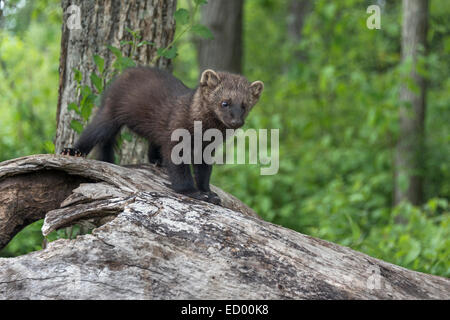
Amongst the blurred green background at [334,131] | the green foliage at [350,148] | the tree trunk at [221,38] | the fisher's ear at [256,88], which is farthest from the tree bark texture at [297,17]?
the fisher's ear at [256,88]

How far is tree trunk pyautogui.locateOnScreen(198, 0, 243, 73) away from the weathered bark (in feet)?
19.8

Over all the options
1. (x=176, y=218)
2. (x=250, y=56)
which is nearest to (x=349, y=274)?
(x=176, y=218)

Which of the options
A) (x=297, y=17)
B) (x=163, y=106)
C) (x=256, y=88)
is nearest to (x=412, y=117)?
(x=256, y=88)

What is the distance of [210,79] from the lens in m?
4.53

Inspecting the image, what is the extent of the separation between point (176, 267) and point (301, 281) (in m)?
0.69

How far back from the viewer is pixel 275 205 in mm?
8664

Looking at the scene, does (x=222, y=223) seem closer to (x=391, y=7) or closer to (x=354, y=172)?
(x=354, y=172)

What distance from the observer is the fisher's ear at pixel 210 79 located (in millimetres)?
4512

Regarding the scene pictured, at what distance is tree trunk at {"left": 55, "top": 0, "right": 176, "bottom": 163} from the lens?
4.73 metres

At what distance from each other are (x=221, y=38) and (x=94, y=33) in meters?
4.78

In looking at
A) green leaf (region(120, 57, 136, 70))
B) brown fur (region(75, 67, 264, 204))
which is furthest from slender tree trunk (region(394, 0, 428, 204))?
green leaf (region(120, 57, 136, 70))

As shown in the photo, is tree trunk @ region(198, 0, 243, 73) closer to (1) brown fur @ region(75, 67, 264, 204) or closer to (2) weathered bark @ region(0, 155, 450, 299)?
(1) brown fur @ region(75, 67, 264, 204)

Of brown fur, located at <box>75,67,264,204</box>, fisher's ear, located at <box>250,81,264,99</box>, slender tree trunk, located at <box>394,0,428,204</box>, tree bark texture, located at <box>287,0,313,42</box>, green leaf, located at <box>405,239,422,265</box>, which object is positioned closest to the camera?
brown fur, located at <box>75,67,264,204</box>

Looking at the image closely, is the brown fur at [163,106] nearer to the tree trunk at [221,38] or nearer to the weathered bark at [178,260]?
the weathered bark at [178,260]
